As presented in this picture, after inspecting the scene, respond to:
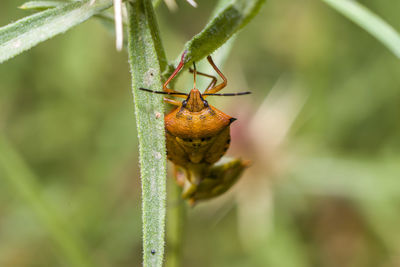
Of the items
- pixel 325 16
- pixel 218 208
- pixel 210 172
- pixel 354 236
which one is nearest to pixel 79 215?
pixel 218 208

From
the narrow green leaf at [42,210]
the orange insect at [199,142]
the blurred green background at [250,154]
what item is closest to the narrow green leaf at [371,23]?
the orange insect at [199,142]

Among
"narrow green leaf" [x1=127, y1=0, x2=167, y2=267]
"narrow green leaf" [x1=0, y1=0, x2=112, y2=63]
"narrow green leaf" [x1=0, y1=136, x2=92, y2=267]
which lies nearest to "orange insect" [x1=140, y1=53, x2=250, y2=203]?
"narrow green leaf" [x1=127, y1=0, x2=167, y2=267]

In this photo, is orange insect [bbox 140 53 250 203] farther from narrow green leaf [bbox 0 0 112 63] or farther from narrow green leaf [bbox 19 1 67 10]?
narrow green leaf [bbox 19 1 67 10]

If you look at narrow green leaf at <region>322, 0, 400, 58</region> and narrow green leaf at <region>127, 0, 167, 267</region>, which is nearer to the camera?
narrow green leaf at <region>127, 0, 167, 267</region>

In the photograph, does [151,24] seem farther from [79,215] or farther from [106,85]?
[106,85]

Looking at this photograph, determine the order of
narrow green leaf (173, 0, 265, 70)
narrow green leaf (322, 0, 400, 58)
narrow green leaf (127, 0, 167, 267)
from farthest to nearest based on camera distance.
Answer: narrow green leaf (322, 0, 400, 58)
narrow green leaf (127, 0, 167, 267)
narrow green leaf (173, 0, 265, 70)

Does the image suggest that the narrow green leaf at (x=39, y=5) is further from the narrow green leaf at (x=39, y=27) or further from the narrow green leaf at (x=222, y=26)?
the narrow green leaf at (x=222, y=26)

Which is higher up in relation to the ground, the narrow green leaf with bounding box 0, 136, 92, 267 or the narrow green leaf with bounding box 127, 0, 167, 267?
the narrow green leaf with bounding box 127, 0, 167, 267
